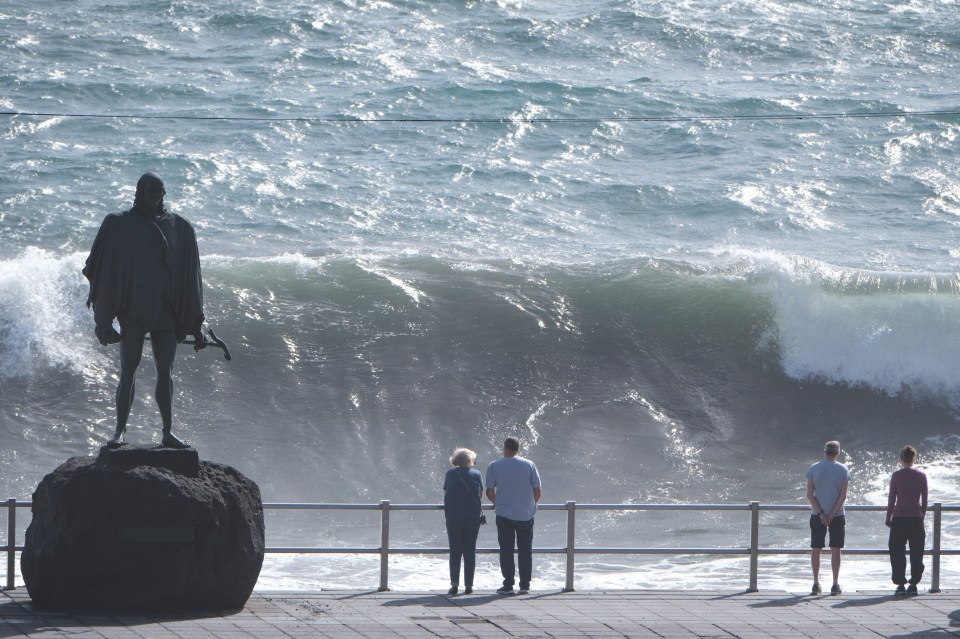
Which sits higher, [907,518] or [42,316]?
[42,316]

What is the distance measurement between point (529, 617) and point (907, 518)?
3.36 meters

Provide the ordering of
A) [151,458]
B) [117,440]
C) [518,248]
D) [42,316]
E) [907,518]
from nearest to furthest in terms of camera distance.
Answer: [151,458] → [117,440] → [907,518] → [42,316] → [518,248]

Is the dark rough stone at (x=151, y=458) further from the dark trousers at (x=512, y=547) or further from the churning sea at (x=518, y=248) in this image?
the churning sea at (x=518, y=248)

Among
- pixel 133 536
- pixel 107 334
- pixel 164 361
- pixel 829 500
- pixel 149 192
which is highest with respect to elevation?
pixel 149 192

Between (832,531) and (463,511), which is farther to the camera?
(832,531)

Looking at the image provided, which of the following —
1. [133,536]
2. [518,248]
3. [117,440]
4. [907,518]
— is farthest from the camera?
[518,248]

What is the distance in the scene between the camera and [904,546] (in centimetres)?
1068

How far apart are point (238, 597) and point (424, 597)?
145 centimetres

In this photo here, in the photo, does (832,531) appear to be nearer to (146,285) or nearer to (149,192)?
(146,285)

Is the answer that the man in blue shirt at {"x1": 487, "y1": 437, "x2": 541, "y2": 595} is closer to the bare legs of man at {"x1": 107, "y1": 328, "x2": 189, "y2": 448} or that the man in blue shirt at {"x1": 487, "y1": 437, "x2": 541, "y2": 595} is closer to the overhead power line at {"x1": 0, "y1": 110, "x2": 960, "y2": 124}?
the bare legs of man at {"x1": 107, "y1": 328, "x2": 189, "y2": 448}

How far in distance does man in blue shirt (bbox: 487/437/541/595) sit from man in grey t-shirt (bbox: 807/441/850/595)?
2178mm

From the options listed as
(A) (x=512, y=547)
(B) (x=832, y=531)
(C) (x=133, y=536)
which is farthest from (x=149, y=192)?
(B) (x=832, y=531)

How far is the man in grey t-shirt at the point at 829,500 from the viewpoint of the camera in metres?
10.6

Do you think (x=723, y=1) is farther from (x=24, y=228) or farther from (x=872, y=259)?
(x=24, y=228)
